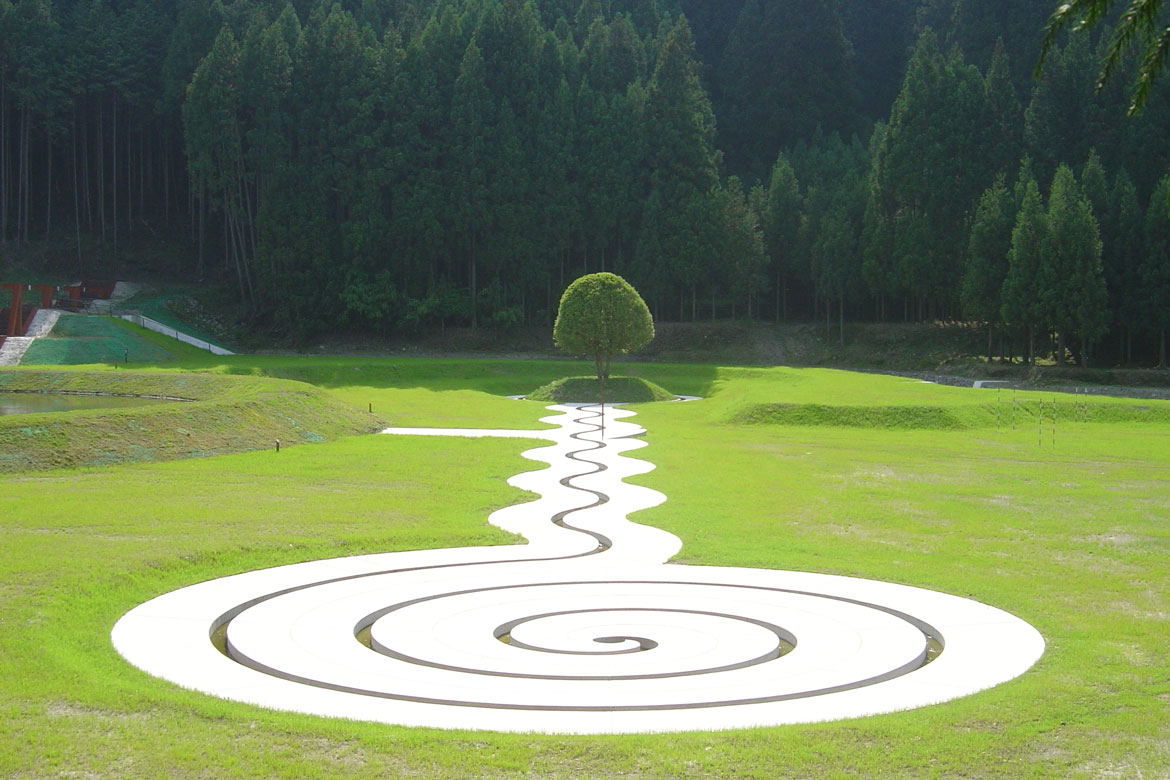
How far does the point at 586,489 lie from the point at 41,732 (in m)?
12.5

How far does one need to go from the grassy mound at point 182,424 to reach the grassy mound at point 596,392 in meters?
13.2

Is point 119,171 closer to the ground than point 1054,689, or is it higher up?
higher up

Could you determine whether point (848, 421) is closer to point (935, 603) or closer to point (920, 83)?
point (935, 603)

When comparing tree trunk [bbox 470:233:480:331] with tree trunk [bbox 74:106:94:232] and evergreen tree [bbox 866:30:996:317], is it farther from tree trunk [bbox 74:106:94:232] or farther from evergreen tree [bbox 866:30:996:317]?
tree trunk [bbox 74:106:94:232]

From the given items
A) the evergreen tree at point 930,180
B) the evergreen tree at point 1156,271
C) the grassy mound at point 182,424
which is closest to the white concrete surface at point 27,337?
the grassy mound at point 182,424

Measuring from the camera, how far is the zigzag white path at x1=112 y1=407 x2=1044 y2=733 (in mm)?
7598

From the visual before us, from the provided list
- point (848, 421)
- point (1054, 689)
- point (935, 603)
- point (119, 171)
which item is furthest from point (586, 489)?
point (119, 171)

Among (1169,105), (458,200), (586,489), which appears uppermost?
(1169,105)

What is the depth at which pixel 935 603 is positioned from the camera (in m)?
10.6

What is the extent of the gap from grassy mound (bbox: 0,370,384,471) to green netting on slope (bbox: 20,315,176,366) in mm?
14415

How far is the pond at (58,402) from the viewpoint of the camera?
27.2 m

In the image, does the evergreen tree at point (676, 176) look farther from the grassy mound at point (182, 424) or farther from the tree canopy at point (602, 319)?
the grassy mound at point (182, 424)

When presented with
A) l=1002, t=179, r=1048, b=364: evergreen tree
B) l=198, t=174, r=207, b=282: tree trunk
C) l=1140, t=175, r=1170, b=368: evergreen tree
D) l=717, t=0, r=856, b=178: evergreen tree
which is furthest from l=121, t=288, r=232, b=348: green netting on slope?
l=1140, t=175, r=1170, b=368: evergreen tree

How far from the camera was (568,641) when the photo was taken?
935 centimetres
